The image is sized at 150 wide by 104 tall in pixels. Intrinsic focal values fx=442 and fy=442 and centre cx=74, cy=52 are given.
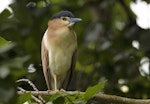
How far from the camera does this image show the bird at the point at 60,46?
3748 mm

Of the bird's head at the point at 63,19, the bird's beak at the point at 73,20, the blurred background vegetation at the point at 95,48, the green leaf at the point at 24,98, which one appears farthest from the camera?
the blurred background vegetation at the point at 95,48

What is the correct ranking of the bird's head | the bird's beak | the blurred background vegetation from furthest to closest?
the blurred background vegetation → the bird's head → the bird's beak

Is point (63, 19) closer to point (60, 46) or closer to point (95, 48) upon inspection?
point (60, 46)

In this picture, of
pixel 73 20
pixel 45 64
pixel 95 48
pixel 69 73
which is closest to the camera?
pixel 73 20

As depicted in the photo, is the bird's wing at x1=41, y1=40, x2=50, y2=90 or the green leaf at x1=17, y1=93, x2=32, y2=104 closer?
the green leaf at x1=17, y1=93, x2=32, y2=104

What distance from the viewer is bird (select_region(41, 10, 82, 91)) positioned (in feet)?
12.3

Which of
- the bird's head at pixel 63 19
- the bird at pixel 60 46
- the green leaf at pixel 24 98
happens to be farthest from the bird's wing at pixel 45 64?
the green leaf at pixel 24 98

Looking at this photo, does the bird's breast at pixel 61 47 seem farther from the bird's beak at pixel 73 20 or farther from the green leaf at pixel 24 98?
the green leaf at pixel 24 98

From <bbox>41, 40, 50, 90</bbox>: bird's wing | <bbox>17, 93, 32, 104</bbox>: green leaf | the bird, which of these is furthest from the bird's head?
<bbox>17, 93, 32, 104</bbox>: green leaf

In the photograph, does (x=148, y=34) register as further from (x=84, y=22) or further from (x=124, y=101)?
(x=124, y=101)

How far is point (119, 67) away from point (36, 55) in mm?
859

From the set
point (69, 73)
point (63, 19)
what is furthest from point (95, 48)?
point (63, 19)

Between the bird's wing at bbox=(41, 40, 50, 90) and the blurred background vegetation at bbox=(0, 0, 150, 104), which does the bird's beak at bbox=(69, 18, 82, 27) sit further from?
the blurred background vegetation at bbox=(0, 0, 150, 104)

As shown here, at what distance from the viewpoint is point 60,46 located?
375 centimetres
